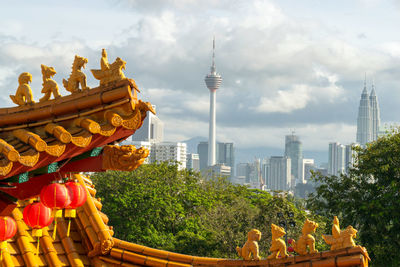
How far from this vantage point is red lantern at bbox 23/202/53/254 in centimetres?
623

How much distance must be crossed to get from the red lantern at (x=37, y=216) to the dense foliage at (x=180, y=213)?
20.4 metres

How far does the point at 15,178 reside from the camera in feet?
17.5

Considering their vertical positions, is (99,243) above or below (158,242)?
above

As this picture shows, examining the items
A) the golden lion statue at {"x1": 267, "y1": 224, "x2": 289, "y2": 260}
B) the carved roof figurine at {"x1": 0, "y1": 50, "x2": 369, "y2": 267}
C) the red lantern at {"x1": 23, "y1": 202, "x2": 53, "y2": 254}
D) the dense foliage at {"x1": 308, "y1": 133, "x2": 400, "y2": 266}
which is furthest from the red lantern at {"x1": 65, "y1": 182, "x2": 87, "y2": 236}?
the dense foliage at {"x1": 308, "y1": 133, "x2": 400, "y2": 266}

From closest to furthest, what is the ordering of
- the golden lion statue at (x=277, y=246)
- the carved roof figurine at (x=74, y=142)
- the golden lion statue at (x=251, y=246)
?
1. the carved roof figurine at (x=74, y=142)
2. the golden lion statue at (x=277, y=246)
3. the golden lion statue at (x=251, y=246)

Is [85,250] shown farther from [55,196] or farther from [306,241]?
[306,241]

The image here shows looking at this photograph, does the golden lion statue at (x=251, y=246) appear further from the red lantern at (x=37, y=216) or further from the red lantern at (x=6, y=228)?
the red lantern at (x=6, y=228)

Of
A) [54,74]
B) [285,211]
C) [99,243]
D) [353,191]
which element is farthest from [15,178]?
[285,211]

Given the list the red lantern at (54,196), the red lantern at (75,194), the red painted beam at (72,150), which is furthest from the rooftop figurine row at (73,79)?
the red lantern at (75,194)

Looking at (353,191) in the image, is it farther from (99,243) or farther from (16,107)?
(16,107)

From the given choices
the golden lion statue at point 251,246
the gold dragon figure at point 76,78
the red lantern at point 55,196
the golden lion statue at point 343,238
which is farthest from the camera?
the golden lion statue at point 251,246

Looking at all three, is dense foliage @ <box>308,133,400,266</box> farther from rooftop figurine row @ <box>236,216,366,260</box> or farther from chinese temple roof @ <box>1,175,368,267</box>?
rooftop figurine row @ <box>236,216,366,260</box>

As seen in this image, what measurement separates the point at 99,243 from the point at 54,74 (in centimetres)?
207

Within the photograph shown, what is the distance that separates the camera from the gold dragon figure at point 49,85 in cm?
534
